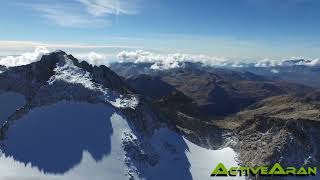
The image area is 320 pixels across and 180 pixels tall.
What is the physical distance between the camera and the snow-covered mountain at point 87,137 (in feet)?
290

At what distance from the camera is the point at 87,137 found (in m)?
96.3

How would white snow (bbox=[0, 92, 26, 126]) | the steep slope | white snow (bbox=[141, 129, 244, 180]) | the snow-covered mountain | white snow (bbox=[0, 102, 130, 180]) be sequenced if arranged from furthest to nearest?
white snow (bbox=[0, 92, 26, 126]), the steep slope, white snow (bbox=[141, 129, 244, 180]), the snow-covered mountain, white snow (bbox=[0, 102, 130, 180])

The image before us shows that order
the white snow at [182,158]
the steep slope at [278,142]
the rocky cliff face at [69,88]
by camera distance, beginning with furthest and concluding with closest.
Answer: the rocky cliff face at [69,88] < the steep slope at [278,142] < the white snow at [182,158]

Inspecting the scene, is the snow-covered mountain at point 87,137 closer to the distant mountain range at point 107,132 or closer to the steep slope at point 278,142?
the distant mountain range at point 107,132

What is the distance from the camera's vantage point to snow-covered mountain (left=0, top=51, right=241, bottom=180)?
290 ft

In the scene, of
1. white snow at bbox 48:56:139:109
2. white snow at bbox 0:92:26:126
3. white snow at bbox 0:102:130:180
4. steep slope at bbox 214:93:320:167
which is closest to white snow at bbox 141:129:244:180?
steep slope at bbox 214:93:320:167

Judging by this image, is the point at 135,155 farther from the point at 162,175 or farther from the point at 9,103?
the point at 9,103

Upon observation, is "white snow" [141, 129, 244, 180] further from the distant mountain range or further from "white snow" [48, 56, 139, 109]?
"white snow" [48, 56, 139, 109]

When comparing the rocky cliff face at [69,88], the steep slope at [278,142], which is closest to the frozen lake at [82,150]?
the rocky cliff face at [69,88]

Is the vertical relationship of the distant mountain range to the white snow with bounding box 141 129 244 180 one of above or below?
above

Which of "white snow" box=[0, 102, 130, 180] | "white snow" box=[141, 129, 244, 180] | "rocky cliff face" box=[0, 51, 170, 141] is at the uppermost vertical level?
"rocky cliff face" box=[0, 51, 170, 141]

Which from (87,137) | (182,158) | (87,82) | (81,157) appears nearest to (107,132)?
(87,137)

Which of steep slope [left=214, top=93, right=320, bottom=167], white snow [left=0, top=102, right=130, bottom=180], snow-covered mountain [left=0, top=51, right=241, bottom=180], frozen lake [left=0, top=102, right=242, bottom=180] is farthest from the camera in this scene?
steep slope [left=214, top=93, right=320, bottom=167]

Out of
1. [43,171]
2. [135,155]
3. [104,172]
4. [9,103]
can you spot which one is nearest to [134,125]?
[135,155]
